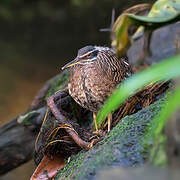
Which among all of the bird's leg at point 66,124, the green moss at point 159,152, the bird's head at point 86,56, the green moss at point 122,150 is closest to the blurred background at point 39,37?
the bird's leg at point 66,124

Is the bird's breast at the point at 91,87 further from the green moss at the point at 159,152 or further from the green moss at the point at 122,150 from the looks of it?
the green moss at the point at 159,152

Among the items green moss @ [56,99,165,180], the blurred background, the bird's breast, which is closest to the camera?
green moss @ [56,99,165,180]

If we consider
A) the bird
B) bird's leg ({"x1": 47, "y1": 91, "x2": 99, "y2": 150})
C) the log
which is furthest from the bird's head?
the log

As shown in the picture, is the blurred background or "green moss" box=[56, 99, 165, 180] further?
the blurred background

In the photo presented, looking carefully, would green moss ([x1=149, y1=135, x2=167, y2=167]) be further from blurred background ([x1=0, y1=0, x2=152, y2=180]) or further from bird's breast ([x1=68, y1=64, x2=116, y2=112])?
blurred background ([x1=0, y1=0, x2=152, y2=180])

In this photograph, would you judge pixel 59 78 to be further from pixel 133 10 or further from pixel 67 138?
pixel 67 138

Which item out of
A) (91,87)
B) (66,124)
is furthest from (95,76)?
(66,124)

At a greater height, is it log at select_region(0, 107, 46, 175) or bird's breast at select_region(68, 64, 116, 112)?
bird's breast at select_region(68, 64, 116, 112)

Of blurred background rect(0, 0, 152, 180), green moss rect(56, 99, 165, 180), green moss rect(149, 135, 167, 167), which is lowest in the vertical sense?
blurred background rect(0, 0, 152, 180)
